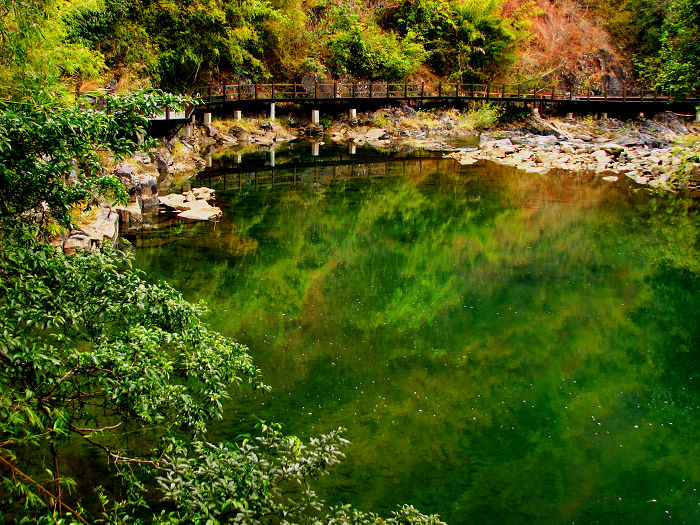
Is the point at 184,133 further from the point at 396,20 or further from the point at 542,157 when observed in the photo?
the point at 396,20

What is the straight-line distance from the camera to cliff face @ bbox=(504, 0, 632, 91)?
3997cm

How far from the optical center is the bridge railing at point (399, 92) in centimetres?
2792

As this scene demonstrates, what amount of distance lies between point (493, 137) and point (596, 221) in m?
15.4

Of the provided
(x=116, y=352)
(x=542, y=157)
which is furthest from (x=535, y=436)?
(x=542, y=157)

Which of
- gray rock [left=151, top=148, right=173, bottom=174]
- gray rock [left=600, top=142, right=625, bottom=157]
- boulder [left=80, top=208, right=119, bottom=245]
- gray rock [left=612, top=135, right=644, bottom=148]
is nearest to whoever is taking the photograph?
boulder [left=80, top=208, right=119, bottom=245]

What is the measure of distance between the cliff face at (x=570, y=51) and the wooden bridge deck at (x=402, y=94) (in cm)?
289

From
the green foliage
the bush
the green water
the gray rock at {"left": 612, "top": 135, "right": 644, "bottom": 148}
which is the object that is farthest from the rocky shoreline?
the bush

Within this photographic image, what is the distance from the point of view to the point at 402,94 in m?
32.7

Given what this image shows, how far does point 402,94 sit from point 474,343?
25.6m

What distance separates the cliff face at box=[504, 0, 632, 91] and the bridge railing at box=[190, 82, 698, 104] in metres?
2.76

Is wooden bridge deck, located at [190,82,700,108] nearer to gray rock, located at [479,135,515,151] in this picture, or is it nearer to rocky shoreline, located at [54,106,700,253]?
rocky shoreline, located at [54,106,700,253]

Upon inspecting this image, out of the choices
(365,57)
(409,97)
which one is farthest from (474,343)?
(365,57)

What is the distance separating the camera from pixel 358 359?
8523 millimetres

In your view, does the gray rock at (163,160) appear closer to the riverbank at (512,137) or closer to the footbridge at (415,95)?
the riverbank at (512,137)
